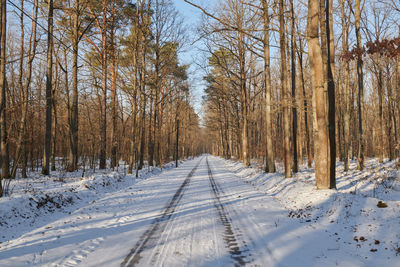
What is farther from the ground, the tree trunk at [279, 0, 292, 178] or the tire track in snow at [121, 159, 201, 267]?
the tree trunk at [279, 0, 292, 178]

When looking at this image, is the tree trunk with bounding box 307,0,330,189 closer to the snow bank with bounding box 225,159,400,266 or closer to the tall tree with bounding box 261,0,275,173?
the snow bank with bounding box 225,159,400,266

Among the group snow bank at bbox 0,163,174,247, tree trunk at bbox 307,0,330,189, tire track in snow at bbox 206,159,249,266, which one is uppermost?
tree trunk at bbox 307,0,330,189

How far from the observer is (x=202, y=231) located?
5.71m

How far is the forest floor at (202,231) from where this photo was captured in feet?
14.2

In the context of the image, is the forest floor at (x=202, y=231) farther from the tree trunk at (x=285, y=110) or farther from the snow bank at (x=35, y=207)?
the tree trunk at (x=285, y=110)

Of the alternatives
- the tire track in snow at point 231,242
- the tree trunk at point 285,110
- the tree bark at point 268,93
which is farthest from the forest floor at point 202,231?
the tree bark at point 268,93

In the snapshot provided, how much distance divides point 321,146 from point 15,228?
32.5 ft

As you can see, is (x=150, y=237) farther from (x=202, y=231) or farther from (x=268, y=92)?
(x=268, y=92)

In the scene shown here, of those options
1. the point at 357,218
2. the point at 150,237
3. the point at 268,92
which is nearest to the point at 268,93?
the point at 268,92

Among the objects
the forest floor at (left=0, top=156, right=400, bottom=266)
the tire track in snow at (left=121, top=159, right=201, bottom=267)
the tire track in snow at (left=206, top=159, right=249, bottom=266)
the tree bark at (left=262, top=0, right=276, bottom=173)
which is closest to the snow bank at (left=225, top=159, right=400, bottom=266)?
the forest floor at (left=0, top=156, right=400, bottom=266)

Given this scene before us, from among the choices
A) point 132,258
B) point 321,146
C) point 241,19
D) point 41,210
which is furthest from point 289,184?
point 241,19

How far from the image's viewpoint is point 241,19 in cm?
2142

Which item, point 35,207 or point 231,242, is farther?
point 35,207

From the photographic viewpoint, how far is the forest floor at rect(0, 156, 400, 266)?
4.33 m
